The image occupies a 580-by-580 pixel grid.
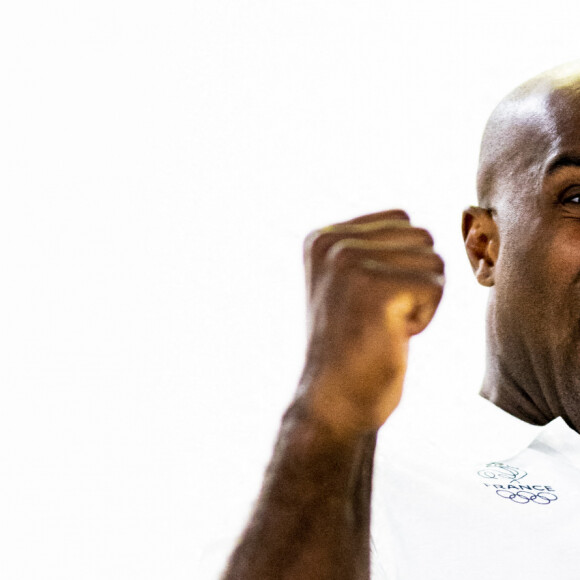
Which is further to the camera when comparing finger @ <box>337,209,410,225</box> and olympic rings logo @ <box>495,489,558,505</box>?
olympic rings logo @ <box>495,489,558,505</box>

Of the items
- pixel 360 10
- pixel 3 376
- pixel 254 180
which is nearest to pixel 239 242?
pixel 254 180

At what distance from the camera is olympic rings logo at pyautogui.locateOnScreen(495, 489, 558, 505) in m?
0.79

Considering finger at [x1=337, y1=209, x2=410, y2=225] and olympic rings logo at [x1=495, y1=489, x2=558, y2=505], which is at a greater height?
finger at [x1=337, y1=209, x2=410, y2=225]

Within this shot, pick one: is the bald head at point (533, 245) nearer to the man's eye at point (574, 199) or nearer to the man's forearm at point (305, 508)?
the man's eye at point (574, 199)

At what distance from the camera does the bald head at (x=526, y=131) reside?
951mm

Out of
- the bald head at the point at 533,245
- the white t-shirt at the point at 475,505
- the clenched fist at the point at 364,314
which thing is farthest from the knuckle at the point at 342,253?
the bald head at the point at 533,245

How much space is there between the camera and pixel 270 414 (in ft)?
3.29

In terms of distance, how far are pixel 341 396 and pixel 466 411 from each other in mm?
487

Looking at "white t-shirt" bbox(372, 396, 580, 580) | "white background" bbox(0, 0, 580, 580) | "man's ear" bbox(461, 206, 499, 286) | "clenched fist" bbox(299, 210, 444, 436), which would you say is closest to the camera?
"clenched fist" bbox(299, 210, 444, 436)

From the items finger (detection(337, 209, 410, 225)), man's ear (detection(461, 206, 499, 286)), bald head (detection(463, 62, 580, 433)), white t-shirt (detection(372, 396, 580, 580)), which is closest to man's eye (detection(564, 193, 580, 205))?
bald head (detection(463, 62, 580, 433))

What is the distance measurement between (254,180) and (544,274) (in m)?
0.38

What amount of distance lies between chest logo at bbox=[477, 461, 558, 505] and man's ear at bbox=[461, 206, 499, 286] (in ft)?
0.90

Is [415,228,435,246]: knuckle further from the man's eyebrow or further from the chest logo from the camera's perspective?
the man's eyebrow

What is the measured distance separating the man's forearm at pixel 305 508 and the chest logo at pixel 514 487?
0.97 ft
